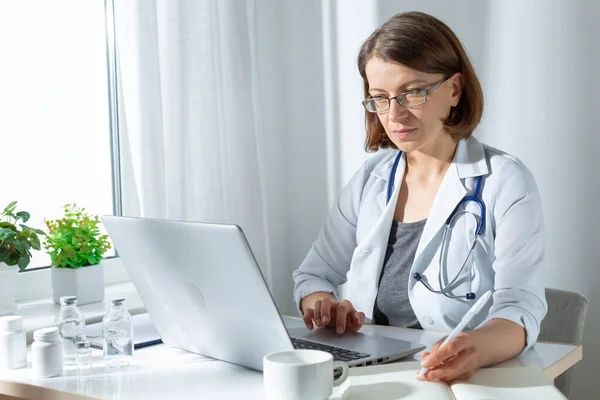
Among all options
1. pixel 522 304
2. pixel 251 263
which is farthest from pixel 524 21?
pixel 251 263

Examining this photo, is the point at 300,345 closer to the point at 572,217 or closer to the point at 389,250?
the point at 389,250

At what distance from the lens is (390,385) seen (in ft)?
3.88

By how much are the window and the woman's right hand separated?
1.07 metres

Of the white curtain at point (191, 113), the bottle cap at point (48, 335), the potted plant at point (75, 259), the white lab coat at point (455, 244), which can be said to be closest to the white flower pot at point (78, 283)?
the potted plant at point (75, 259)

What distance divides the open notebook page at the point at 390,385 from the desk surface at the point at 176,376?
0.13 metres

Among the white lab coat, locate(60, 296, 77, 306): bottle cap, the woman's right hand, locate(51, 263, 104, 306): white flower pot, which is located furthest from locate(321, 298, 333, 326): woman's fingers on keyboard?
locate(51, 263, 104, 306): white flower pot

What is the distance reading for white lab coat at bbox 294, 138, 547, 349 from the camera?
60.9 inches

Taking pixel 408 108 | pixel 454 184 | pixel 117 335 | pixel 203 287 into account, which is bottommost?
pixel 117 335

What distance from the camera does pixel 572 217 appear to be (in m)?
2.35

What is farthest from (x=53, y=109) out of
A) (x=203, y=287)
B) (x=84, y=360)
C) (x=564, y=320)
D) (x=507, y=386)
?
(x=507, y=386)

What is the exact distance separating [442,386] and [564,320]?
77 cm

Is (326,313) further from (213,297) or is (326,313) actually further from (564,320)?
(564,320)

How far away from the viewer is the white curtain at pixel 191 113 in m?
2.23

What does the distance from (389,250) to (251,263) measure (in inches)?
30.1
